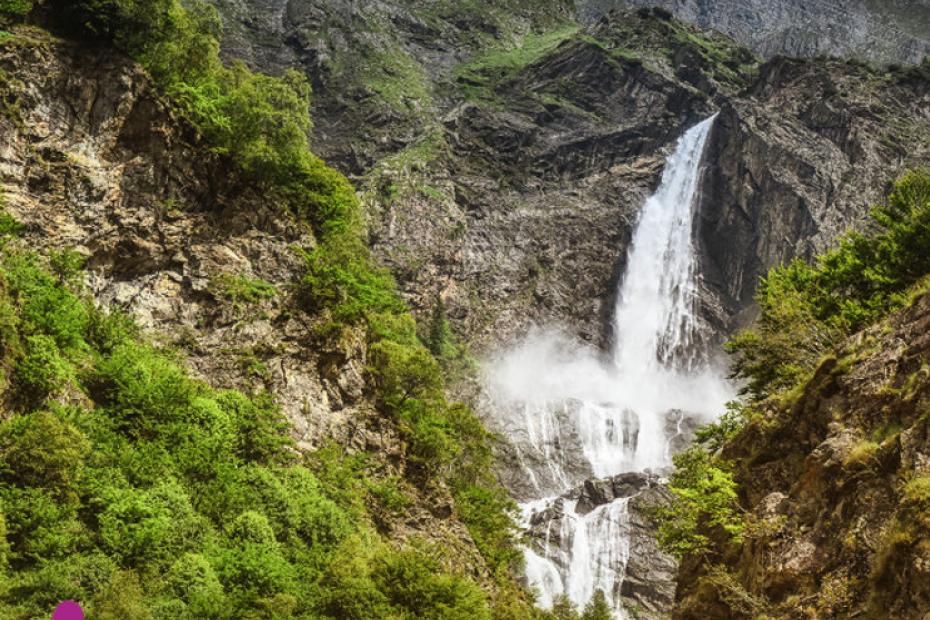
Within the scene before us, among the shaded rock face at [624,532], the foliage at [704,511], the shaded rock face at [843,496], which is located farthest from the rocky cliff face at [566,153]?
the shaded rock face at [843,496]

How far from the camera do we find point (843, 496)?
12453 mm

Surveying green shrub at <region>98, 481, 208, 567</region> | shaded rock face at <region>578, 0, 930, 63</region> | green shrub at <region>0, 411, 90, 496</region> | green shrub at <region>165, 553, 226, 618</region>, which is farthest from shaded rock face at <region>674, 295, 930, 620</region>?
shaded rock face at <region>578, 0, 930, 63</region>

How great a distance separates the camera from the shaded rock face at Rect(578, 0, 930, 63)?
134625mm

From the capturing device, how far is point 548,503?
55000 mm

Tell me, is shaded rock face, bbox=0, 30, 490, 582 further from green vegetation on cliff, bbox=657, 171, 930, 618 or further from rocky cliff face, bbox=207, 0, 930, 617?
rocky cliff face, bbox=207, 0, 930, 617

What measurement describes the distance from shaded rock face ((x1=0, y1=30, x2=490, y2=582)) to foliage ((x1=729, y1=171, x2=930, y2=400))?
42.7 ft

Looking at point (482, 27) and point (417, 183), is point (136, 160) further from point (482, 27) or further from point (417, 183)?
point (482, 27)

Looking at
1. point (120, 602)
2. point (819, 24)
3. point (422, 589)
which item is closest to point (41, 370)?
point (120, 602)

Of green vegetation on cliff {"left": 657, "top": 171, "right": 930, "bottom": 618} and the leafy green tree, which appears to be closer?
green vegetation on cliff {"left": 657, "top": 171, "right": 930, "bottom": 618}

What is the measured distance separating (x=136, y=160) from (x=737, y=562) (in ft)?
71.5

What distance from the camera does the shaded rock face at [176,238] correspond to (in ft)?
70.9

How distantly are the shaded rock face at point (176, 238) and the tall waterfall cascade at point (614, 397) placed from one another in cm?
2496

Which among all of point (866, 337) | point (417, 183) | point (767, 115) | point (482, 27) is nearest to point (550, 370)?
point (417, 183)

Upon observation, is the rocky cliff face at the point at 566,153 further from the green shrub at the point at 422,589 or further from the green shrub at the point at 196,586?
the green shrub at the point at 196,586
